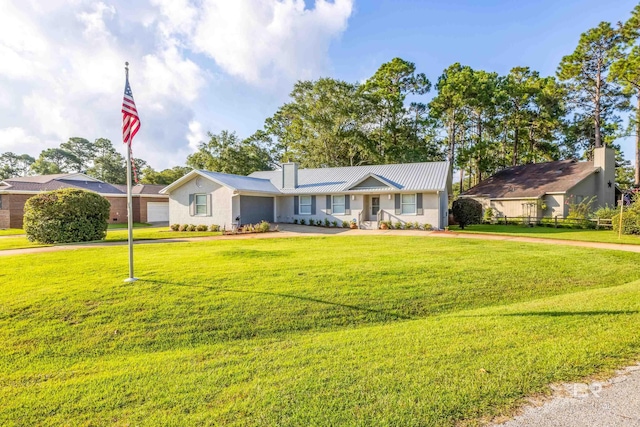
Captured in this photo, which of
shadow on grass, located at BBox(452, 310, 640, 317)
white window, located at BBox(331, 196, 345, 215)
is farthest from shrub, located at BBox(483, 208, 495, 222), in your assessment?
shadow on grass, located at BBox(452, 310, 640, 317)

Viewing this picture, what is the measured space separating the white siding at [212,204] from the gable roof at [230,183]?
1.30ft

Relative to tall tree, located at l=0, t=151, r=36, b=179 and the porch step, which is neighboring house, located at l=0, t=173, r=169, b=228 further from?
tall tree, located at l=0, t=151, r=36, b=179

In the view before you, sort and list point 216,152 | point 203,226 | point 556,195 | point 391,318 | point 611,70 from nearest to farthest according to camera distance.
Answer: point 391,318 < point 203,226 < point 556,195 < point 611,70 < point 216,152

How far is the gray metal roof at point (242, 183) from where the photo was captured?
2020cm

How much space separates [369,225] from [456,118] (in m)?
21.9

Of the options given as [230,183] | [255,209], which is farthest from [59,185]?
[255,209]

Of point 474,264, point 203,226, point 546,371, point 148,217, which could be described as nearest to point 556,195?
point 474,264

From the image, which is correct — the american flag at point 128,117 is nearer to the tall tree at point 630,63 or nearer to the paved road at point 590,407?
the paved road at point 590,407

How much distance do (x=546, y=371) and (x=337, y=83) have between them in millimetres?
35362

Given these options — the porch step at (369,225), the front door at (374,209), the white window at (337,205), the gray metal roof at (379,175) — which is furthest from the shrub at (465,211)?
the white window at (337,205)

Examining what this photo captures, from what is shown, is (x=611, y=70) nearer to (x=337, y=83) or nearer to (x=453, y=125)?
(x=453, y=125)

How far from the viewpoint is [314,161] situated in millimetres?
37125

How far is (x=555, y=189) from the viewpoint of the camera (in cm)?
2631

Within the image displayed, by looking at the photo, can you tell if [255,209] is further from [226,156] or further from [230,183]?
[226,156]
